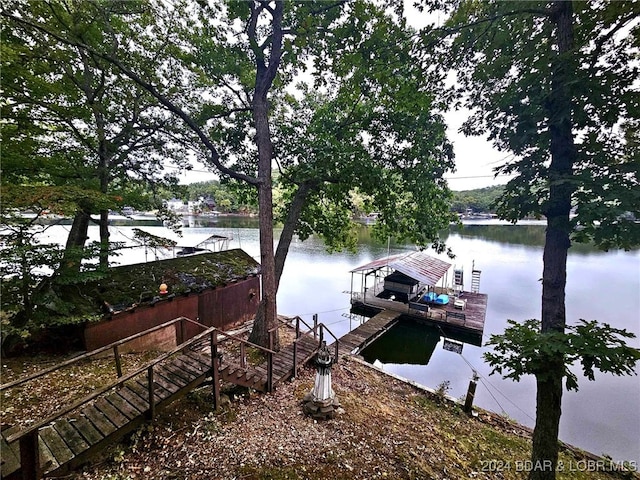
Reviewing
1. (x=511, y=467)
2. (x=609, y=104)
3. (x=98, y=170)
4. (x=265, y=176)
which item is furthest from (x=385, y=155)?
(x=98, y=170)

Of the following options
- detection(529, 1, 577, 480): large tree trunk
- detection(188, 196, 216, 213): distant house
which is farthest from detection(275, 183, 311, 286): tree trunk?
detection(188, 196, 216, 213): distant house

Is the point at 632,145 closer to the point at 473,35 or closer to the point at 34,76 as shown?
the point at 473,35

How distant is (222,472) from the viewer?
129 inches

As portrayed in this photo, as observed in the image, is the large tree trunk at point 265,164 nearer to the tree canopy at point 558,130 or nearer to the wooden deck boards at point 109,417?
the wooden deck boards at point 109,417

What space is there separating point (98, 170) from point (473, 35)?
857cm

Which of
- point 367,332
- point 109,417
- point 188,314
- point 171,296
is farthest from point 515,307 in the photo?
point 109,417

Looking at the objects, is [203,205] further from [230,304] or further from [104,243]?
[104,243]

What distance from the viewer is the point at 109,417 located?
3355mm

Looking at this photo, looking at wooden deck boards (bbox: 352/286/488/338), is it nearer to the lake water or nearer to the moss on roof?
the lake water

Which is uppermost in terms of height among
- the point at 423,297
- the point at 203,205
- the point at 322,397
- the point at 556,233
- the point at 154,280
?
the point at 203,205

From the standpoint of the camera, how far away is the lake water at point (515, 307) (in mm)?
8086

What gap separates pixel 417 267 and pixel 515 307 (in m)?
6.89

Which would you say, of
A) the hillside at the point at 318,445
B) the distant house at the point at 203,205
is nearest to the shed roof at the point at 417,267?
the hillside at the point at 318,445

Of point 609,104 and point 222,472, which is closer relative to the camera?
point 609,104
